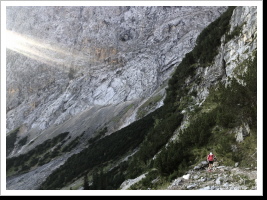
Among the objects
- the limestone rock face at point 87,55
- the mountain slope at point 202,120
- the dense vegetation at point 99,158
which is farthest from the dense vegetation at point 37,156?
the mountain slope at point 202,120

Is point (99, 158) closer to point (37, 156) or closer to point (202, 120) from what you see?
point (202, 120)

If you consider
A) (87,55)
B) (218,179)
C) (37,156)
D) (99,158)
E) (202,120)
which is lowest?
(218,179)

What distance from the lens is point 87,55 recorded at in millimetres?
86500

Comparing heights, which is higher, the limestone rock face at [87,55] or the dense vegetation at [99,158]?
the limestone rock face at [87,55]

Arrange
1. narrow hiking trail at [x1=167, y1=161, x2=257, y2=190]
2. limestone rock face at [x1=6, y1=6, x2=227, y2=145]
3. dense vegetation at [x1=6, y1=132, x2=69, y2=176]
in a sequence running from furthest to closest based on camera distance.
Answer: limestone rock face at [x1=6, y1=6, x2=227, y2=145], dense vegetation at [x1=6, y1=132, x2=69, y2=176], narrow hiking trail at [x1=167, y1=161, x2=257, y2=190]

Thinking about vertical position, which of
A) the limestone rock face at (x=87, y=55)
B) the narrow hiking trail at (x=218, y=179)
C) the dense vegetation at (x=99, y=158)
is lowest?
the narrow hiking trail at (x=218, y=179)

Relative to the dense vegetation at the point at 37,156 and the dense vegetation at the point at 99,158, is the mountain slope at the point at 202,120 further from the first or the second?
the dense vegetation at the point at 37,156

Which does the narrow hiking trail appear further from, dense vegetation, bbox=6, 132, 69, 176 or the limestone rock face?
the limestone rock face

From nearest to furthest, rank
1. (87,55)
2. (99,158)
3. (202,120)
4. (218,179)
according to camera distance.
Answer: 1. (218,179)
2. (202,120)
3. (99,158)
4. (87,55)

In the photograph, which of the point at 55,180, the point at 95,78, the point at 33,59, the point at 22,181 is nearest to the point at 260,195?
the point at 55,180

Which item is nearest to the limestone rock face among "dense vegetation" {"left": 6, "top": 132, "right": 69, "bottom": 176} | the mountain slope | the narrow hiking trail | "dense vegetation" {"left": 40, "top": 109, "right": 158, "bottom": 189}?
"dense vegetation" {"left": 6, "top": 132, "right": 69, "bottom": 176}

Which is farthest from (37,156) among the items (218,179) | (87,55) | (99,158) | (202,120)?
(218,179)

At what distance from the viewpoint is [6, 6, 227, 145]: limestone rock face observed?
229 feet

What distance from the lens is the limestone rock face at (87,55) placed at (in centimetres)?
6994
